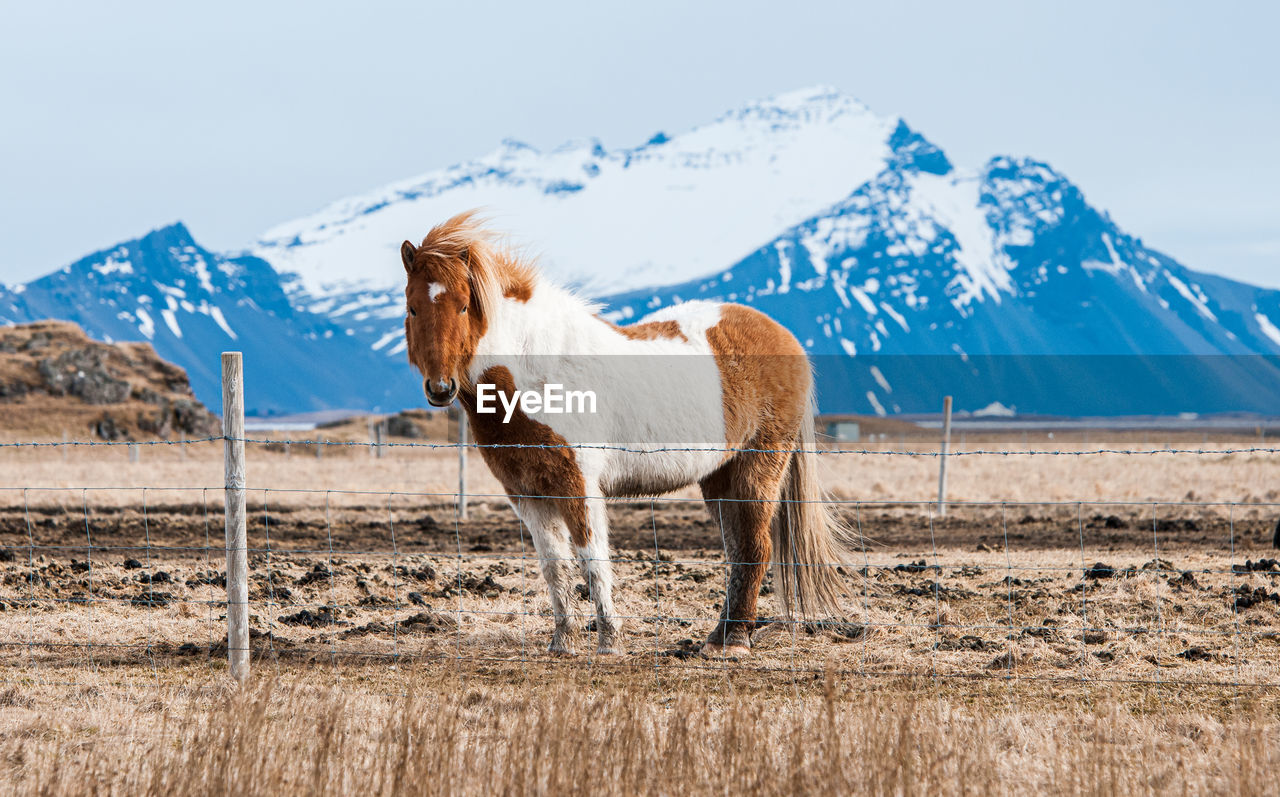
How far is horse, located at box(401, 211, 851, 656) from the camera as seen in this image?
6.42 metres

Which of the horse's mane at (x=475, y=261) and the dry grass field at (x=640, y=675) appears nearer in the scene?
the dry grass field at (x=640, y=675)

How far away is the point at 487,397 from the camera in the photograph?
651 centimetres

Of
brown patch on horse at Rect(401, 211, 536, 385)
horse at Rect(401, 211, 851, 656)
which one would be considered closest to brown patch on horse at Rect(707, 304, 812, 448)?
horse at Rect(401, 211, 851, 656)

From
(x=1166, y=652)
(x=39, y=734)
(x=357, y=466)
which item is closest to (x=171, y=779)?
(x=39, y=734)

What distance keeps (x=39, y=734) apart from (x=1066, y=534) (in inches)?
481

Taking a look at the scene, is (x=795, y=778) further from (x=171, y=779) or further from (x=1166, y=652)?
(x=1166, y=652)

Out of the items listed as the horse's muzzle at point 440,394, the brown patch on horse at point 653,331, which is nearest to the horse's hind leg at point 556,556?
the horse's muzzle at point 440,394

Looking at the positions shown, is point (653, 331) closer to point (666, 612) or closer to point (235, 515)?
point (666, 612)

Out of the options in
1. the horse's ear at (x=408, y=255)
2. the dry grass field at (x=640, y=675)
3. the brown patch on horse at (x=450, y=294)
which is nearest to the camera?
the dry grass field at (x=640, y=675)

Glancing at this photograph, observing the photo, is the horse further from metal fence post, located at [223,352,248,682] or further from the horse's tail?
metal fence post, located at [223,352,248,682]

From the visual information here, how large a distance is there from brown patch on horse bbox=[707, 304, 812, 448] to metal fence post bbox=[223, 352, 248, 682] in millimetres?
2992

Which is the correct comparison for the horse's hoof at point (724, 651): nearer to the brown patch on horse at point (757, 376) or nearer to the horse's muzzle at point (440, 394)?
the brown patch on horse at point (757, 376)

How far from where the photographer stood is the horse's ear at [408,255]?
638cm

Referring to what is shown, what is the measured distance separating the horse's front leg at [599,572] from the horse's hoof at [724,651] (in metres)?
0.59
